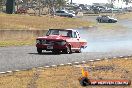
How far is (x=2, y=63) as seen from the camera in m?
16.2

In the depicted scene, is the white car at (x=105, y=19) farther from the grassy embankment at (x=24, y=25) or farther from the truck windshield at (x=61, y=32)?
the truck windshield at (x=61, y=32)

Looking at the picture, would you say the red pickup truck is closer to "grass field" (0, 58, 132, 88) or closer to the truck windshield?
the truck windshield

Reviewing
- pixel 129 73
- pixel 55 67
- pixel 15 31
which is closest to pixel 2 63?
pixel 55 67

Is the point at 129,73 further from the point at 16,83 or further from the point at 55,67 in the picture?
the point at 16,83

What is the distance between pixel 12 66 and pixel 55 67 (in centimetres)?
160

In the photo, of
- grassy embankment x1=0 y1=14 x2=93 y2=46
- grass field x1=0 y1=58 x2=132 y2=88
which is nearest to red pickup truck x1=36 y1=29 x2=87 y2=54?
grass field x1=0 y1=58 x2=132 y2=88

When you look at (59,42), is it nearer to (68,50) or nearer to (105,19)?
(68,50)

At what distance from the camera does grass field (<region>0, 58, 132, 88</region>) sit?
11.3m

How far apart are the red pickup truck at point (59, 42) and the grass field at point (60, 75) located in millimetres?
5128

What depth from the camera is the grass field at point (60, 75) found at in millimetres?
11296

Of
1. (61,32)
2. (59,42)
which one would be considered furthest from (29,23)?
(59,42)

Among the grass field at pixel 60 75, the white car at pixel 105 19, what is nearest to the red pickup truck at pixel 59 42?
the grass field at pixel 60 75

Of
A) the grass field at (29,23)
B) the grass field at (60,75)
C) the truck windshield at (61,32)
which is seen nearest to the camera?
the grass field at (60,75)

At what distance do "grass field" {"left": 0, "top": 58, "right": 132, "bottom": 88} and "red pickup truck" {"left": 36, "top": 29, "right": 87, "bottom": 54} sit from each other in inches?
202
